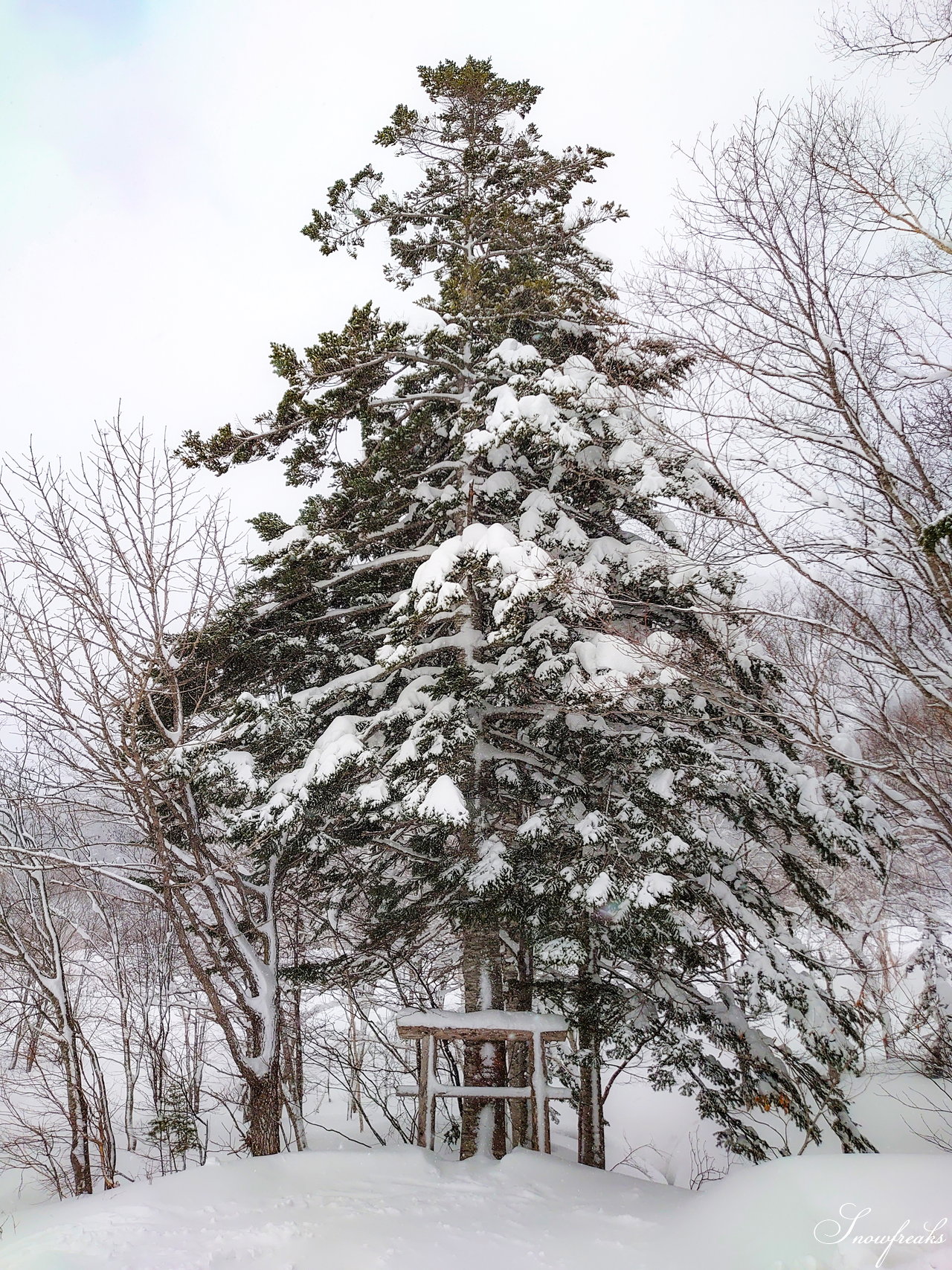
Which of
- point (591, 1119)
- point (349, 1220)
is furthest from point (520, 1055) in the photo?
point (349, 1220)

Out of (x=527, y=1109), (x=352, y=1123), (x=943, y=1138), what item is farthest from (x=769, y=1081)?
(x=352, y=1123)

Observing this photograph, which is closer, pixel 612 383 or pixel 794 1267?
pixel 794 1267

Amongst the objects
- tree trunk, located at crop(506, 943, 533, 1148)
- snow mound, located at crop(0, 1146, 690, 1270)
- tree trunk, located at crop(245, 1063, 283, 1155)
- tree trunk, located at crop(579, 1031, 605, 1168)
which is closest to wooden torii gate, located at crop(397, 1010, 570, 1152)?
snow mound, located at crop(0, 1146, 690, 1270)

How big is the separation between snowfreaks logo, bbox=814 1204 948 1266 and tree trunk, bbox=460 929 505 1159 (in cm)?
397

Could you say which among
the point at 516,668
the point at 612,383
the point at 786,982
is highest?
the point at 612,383

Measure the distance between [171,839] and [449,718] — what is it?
13.1 ft

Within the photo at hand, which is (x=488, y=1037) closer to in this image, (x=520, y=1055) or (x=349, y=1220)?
(x=349, y=1220)

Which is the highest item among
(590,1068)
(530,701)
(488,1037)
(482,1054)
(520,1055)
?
(530,701)

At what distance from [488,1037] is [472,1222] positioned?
191 centimetres

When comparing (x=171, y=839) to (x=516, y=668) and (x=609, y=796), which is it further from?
(x=609, y=796)

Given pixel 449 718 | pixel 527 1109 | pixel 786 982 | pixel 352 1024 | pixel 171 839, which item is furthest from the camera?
pixel 352 1024

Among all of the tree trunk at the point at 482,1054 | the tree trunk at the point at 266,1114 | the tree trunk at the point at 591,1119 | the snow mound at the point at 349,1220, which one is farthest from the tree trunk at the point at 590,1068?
the tree trunk at the point at 266,1114

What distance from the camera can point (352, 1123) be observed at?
16781 mm

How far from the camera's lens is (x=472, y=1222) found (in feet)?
17.6
